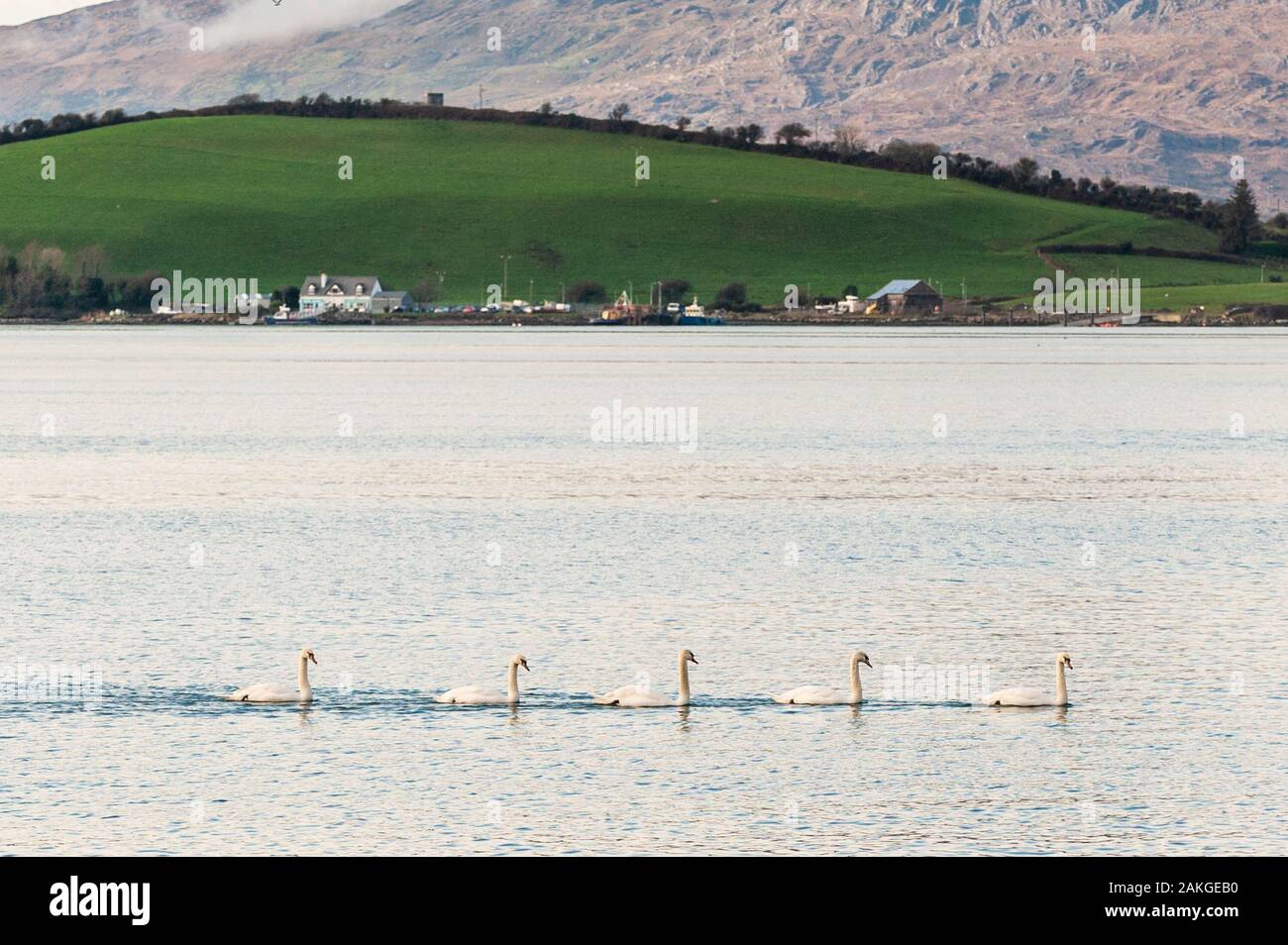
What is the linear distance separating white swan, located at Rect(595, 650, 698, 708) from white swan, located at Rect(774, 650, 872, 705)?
5.82ft

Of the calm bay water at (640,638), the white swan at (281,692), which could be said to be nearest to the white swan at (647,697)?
the calm bay water at (640,638)

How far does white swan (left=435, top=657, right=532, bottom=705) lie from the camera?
35.2 m

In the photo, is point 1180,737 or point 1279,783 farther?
point 1180,737

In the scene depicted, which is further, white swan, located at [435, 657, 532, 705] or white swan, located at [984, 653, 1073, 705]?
white swan, located at [984, 653, 1073, 705]

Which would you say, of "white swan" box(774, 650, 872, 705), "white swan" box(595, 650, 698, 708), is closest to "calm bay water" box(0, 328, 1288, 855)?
"white swan" box(595, 650, 698, 708)

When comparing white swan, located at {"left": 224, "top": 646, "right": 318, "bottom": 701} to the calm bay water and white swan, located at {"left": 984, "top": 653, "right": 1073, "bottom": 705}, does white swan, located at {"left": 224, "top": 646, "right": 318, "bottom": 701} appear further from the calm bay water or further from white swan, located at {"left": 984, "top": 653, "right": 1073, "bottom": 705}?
white swan, located at {"left": 984, "top": 653, "right": 1073, "bottom": 705}

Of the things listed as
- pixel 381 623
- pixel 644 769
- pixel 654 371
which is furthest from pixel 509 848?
pixel 654 371

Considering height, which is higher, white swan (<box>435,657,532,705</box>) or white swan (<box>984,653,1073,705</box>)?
white swan (<box>435,657,532,705</box>)

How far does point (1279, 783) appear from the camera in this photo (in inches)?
1197

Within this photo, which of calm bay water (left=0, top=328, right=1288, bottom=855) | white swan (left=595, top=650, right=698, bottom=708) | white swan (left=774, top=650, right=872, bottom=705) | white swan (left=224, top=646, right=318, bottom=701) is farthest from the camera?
Answer: white swan (left=774, top=650, right=872, bottom=705)

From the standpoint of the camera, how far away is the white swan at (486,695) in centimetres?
3519
